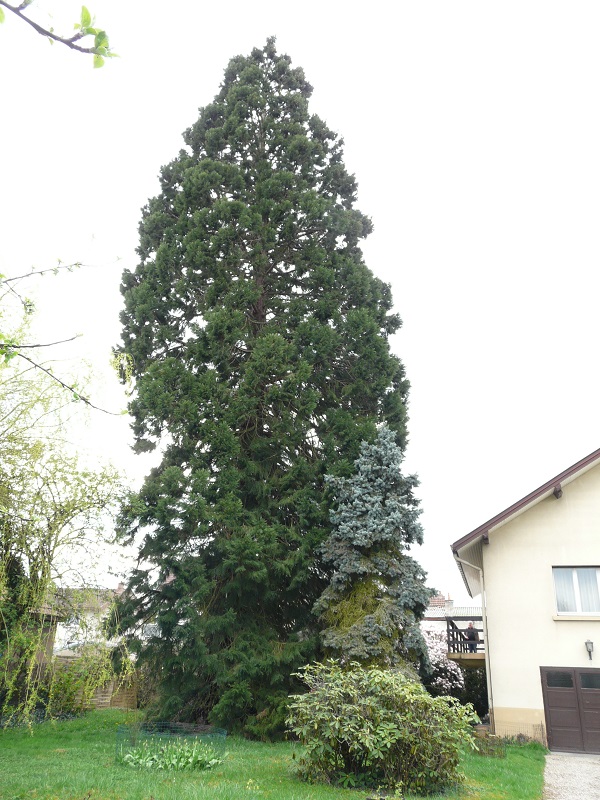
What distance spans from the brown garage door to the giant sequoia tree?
22.1 ft

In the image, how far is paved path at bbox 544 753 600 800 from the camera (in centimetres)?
1037

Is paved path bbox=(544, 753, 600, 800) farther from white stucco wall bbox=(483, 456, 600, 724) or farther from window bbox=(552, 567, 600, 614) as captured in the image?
window bbox=(552, 567, 600, 614)

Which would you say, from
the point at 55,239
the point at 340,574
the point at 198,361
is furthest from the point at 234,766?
the point at 198,361

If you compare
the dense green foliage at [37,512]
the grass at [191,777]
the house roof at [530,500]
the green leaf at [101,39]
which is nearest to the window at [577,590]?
the house roof at [530,500]

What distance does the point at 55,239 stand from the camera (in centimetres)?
812

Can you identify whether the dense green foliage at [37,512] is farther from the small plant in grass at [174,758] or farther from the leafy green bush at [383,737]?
the leafy green bush at [383,737]

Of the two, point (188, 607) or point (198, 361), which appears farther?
point (198, 361)

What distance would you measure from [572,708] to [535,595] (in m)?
2.98

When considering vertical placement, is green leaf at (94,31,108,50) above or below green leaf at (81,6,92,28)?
below

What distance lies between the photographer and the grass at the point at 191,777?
8.10 metres

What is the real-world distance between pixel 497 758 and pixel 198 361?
500 inches

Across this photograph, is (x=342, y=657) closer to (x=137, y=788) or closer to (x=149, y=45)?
(x=137, y=788)

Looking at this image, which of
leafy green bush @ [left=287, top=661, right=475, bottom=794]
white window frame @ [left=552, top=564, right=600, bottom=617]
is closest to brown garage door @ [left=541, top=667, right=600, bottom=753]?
white window frame @ [left=552, top=564, right=600, bottom=617]

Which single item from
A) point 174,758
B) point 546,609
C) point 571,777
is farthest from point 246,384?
point 571,777
